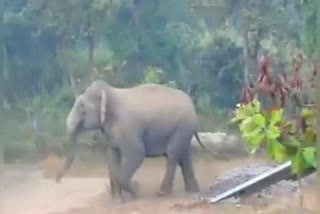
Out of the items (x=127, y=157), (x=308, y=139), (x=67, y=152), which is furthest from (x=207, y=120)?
(x=308, y=139)

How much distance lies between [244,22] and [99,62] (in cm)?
30

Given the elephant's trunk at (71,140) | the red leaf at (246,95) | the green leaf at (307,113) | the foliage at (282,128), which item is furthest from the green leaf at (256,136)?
the elephant's trunk at (71,140)

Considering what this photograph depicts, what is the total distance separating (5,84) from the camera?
1765 mm

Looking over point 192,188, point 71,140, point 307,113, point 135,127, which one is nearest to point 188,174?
A: point 192,188

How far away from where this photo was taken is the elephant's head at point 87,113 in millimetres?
1760

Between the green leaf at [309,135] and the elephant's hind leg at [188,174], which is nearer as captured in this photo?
the green leaf at [309,135]

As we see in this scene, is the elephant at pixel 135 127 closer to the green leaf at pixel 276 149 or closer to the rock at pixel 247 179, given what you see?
the rock at pixel 247 179

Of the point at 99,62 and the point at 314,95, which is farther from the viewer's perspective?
the point at 99,62

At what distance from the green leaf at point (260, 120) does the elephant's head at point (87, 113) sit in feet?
1.54

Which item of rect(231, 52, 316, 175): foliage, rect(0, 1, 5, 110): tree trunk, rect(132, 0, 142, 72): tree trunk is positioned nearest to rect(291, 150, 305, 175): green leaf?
rect(231, 52, 316, 175): foliage

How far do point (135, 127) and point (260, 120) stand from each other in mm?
487

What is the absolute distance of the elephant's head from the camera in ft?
5.77

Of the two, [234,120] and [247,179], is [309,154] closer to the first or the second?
[234,120]

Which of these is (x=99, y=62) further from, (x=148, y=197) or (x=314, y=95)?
(x=314, y=95)
